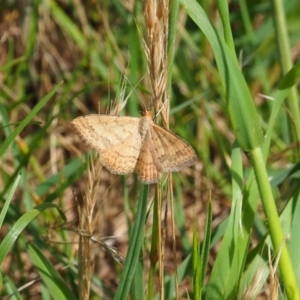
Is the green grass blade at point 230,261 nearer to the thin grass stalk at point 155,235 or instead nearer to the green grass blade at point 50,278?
the thin grass stalk at point 155,235

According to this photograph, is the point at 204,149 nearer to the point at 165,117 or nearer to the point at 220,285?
the point at 220,285

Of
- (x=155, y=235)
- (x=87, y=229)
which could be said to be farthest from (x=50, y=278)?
(x=155, y=235)

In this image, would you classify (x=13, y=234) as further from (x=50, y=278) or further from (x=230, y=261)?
(x=230, y=261)

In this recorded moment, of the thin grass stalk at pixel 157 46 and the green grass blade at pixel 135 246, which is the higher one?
the thin grass stalk at pixel 157 46

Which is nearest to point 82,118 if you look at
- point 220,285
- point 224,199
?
point 220,285

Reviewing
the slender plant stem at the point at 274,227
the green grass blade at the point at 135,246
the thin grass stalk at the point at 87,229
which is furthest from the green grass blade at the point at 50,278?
the slender plant stem at the point at 274,227

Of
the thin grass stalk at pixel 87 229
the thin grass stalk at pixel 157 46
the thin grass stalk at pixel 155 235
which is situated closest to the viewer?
the thin grass stalk at pixel 157 46
